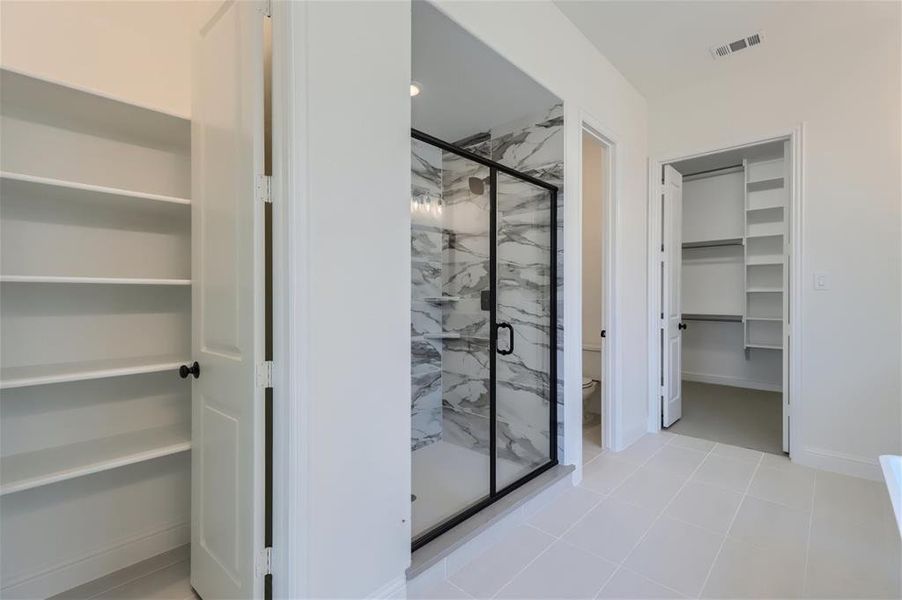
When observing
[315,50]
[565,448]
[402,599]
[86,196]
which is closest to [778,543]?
[565,448]

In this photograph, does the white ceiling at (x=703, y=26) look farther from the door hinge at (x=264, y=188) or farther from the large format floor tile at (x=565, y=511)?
the large format floor tile at (x=565, y=511)

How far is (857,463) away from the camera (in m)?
2.66

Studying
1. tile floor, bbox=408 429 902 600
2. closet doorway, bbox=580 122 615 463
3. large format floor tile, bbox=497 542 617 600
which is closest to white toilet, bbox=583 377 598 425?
closet doorway, bbox=580 122 615 463

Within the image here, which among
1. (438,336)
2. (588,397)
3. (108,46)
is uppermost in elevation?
(108,46)

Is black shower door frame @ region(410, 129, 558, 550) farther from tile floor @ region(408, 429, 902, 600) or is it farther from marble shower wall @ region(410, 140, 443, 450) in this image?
marble shower wall @ region(410, 140, 443, 450)

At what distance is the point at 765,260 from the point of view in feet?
14.8

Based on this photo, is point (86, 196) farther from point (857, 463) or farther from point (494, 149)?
point (857, 463)

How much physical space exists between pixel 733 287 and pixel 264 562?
557cm

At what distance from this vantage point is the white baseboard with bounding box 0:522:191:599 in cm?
155

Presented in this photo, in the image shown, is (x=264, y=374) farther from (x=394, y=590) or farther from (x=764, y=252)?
(x=764, y=252)

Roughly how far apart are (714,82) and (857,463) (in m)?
2.96

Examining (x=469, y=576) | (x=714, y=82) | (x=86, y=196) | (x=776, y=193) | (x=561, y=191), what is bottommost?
(x=469, y=576)

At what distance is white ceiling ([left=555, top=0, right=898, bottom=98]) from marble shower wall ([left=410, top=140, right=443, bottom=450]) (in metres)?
1.44

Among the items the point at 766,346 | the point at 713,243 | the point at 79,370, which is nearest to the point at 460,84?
the point at 79,370
